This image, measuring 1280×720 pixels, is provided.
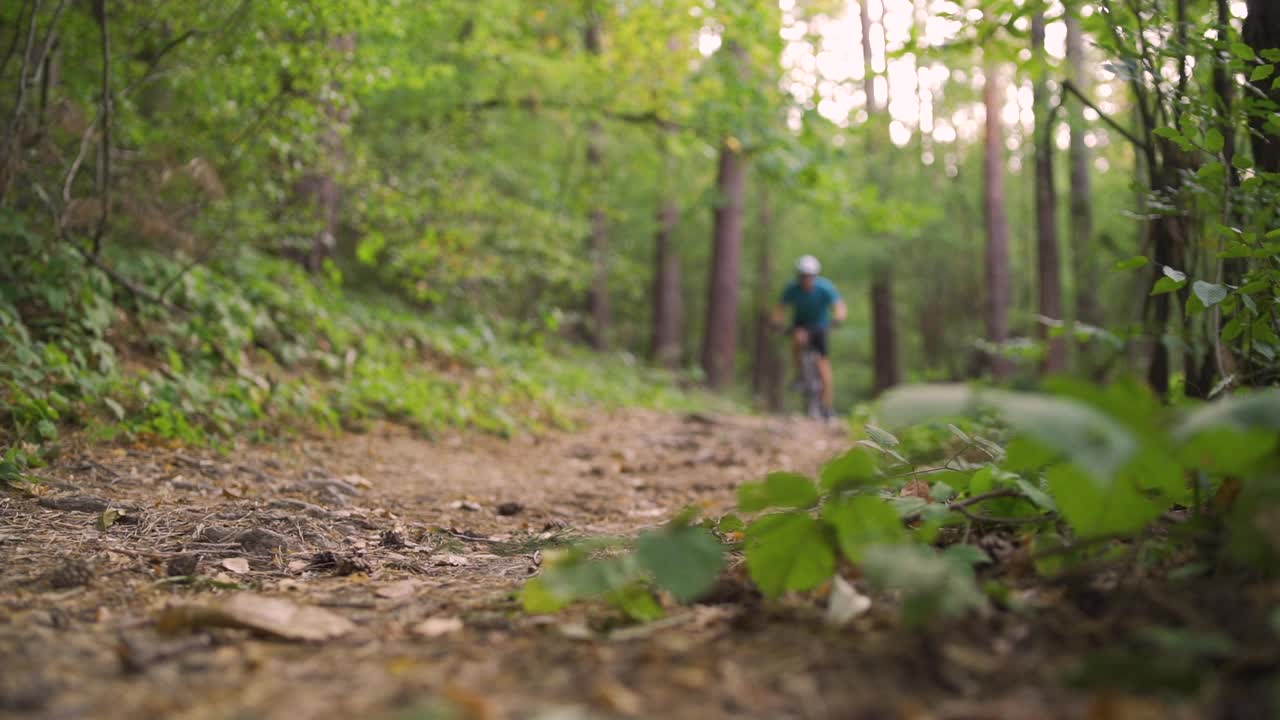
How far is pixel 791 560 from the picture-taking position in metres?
1.59

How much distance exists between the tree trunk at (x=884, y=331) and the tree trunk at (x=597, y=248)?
611cm

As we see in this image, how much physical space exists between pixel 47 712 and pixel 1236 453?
169cm

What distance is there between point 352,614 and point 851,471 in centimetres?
111

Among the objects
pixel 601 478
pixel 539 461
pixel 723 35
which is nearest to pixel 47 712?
pixel 601 478

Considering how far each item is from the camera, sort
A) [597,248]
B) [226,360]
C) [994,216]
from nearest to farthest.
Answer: [226,360] < [597,248] < [994,216]

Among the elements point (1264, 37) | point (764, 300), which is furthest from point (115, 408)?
point (764, 300)

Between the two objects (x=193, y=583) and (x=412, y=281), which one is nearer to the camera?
(x=193, y=583)

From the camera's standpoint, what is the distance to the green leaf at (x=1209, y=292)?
6.23 feet

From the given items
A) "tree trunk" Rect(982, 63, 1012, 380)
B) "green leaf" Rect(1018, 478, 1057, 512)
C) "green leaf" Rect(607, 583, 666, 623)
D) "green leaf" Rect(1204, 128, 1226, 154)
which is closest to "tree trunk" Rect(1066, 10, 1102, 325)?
"tree trunk" Rect(982, 63, 1012, 380)

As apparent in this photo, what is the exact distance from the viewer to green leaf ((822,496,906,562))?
1494 mm

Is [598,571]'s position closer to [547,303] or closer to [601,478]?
[601,478]

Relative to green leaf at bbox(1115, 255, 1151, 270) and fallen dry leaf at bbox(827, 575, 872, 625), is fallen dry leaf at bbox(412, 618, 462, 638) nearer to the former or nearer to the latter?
fallen dry leaf at bbox(827, 575, 872, 625)

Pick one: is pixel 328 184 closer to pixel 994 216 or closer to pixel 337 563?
pixel 337 563

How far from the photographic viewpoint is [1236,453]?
114cm
